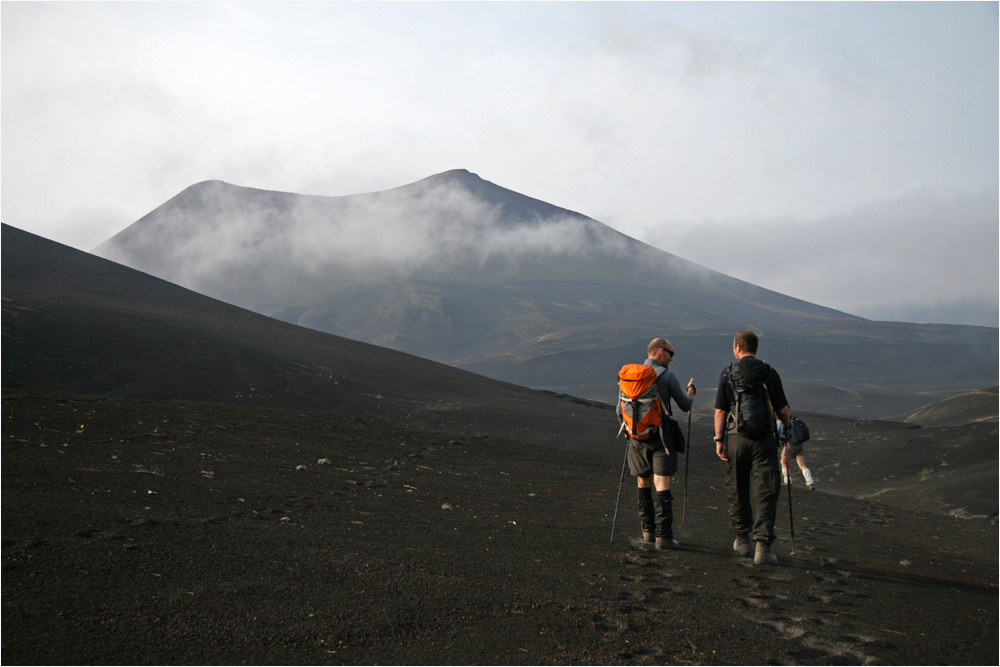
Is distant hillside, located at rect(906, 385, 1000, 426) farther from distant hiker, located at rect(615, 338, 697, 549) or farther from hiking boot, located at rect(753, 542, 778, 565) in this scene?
distant hiker, located at rect(615, 338, 697, 549)

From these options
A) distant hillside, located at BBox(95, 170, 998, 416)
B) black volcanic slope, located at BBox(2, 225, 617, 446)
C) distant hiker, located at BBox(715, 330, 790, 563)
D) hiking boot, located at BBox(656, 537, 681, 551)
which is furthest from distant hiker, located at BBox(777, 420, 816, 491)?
distant hillside, located at BBox(95, 170, 998, 416)

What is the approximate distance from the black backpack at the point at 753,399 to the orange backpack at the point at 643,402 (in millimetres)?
588

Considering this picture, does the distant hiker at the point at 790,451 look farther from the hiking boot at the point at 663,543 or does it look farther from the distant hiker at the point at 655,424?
the hiking boot at the point at 663,543

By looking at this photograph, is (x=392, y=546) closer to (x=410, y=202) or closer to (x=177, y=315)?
(x=177, y=315)

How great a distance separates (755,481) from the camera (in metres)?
5.50

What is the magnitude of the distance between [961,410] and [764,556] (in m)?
31.9

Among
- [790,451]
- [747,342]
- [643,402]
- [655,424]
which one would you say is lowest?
[790,451]

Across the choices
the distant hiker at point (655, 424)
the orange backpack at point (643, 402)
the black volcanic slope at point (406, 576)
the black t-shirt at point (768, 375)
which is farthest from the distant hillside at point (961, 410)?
the orange backpack at point (643, 402)

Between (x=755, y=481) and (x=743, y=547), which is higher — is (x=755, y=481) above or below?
above

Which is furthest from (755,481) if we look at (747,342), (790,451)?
(747,342)

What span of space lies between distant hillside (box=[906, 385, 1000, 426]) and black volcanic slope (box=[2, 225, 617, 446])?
1581cm

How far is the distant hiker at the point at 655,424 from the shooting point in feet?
18.4

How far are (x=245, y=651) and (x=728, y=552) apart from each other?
4.10 metres

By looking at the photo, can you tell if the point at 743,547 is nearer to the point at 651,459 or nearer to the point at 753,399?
the point at 651,459
